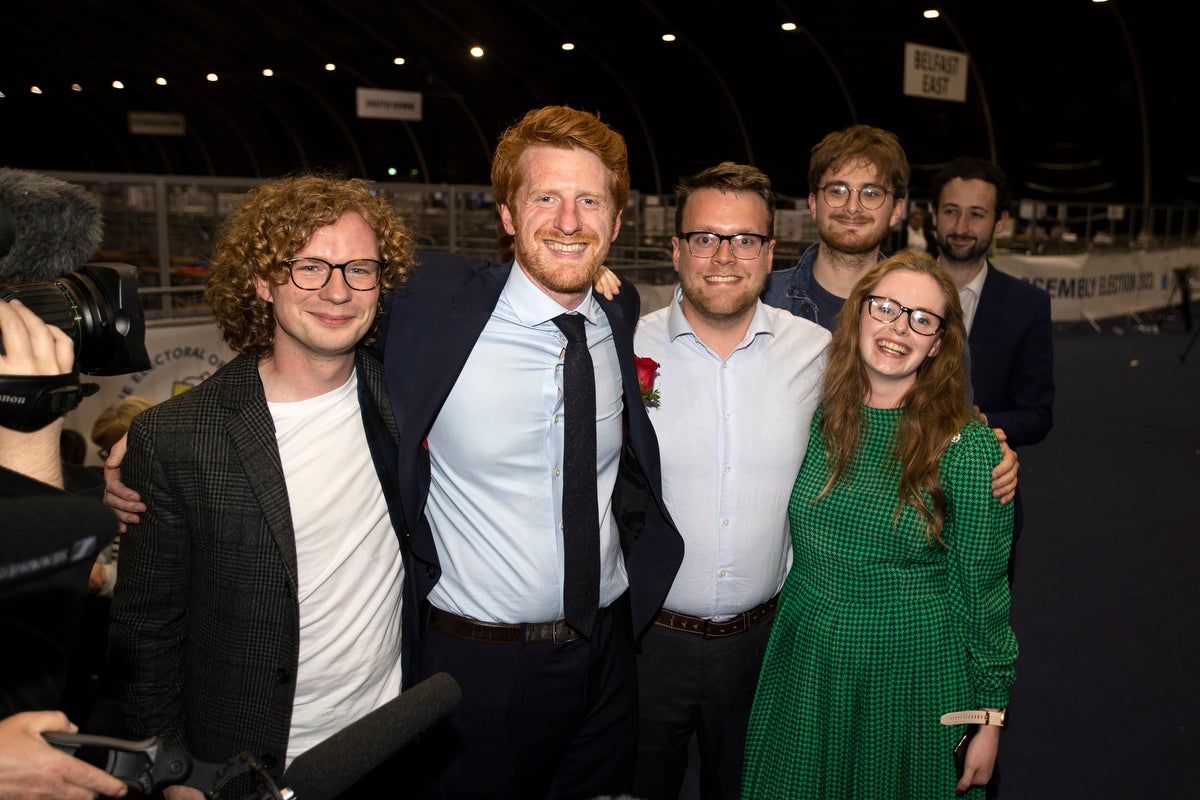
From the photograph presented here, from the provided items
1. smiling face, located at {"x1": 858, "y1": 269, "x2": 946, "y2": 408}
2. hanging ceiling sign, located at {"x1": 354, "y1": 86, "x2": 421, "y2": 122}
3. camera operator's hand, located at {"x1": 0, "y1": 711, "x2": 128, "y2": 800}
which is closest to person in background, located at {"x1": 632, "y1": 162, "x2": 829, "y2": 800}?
smiling face, located at {"x1": 858, "y1": 269, "x2": 946, "y2": 408}

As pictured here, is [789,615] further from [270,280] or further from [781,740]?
[270,280]

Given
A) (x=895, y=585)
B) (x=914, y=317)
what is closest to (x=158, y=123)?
(x=914, y=317)

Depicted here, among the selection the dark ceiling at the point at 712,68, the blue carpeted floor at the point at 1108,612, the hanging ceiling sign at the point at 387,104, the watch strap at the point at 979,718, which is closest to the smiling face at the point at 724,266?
the watch strap at the point at 979,718

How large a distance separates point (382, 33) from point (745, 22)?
662 cm

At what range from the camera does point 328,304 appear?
190cm

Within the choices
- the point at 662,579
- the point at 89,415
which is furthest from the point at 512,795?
the point at 89,415

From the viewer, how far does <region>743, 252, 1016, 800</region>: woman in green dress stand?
221 cm

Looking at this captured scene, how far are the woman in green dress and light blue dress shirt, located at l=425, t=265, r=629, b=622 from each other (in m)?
0.70

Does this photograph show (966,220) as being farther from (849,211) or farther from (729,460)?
(729,460)

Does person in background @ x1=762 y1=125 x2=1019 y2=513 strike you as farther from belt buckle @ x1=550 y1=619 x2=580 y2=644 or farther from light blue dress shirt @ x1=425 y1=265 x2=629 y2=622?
belt buckle @ x1=550 y1=619 x2=580 y2=644

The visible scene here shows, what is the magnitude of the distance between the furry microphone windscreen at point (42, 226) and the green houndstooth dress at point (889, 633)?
6.07ft

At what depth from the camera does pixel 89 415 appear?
188 inches

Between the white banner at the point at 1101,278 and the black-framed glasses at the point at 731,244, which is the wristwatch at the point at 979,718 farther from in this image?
the white banner at the point at 1101,278

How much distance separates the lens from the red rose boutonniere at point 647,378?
2.42 meters
